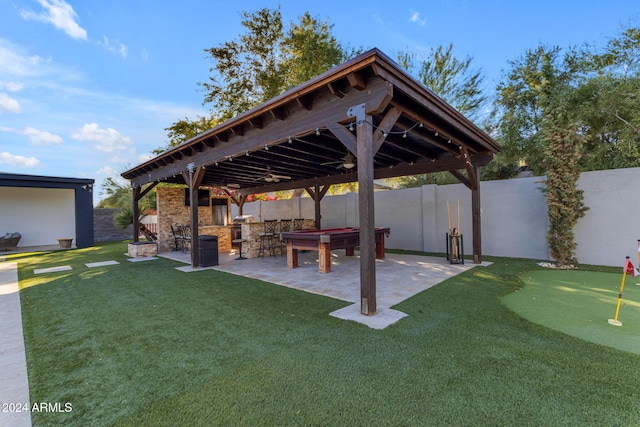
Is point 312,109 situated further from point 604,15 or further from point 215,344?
point 604,15

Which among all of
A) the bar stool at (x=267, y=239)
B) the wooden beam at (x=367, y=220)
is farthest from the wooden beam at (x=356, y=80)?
the bar stool at (x=267, y=239)

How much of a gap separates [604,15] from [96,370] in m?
13.7

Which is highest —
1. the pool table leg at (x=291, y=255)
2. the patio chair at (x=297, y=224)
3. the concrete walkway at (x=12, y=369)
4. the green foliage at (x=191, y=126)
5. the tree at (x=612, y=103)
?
the green foliage at (x=191, y=126)

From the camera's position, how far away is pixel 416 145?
22.6 feet

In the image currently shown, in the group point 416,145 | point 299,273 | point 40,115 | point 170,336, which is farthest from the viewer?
point 40,115

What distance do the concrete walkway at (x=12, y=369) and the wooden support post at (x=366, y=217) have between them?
312 centimetres

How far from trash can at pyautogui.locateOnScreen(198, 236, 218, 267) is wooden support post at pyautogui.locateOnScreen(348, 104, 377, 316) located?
203 inches

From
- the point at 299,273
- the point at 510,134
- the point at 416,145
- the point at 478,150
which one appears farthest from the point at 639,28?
the point at 299,273

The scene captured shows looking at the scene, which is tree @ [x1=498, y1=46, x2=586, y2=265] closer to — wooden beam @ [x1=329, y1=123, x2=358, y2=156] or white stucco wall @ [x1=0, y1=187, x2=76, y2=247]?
wooden beam @ [x1=329, y1=123, x2=358, y2=156]

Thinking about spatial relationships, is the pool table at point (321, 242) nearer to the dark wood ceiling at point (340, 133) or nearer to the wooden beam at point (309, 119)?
the dark wood ceiling at point (340, 133)

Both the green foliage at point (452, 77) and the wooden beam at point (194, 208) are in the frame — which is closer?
the wooden beam at point (194, 208)

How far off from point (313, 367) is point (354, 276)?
3613 mm

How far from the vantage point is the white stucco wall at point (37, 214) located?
13.0 m

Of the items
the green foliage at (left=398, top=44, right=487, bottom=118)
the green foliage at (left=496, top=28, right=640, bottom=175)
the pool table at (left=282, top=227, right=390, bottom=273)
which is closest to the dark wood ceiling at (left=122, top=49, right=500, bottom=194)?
A: the pool table at (left=282, top=227, right=390, bottom=273)
